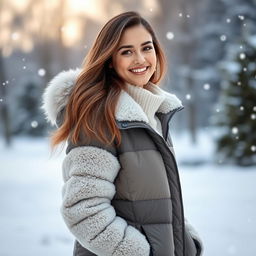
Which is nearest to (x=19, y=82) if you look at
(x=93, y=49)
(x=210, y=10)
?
(x=210, y=10)

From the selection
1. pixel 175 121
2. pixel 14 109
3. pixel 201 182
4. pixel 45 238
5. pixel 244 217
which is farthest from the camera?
pixel 175 121

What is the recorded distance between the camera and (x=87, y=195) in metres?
1.66

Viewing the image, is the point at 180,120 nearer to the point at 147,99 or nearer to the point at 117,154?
the point at 147,99

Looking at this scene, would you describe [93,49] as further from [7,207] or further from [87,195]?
[7,207]

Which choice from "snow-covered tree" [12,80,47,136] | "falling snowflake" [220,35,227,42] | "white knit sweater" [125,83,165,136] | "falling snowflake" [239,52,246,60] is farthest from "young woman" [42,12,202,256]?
"snow-covered tree" [12,80,47,136]

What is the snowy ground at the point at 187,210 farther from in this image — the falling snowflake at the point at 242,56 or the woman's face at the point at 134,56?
the falling snowflake at the point at 242,56

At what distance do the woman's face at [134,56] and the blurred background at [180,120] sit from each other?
Result: 0.59m

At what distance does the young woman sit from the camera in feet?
5.49

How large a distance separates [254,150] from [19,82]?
1609cm

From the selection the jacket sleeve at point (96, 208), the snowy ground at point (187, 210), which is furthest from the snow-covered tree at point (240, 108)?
the jacket sleeve at point (96, 208)

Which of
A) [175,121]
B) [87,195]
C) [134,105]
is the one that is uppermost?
[134,105]

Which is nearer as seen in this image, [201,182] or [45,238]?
[45,238]

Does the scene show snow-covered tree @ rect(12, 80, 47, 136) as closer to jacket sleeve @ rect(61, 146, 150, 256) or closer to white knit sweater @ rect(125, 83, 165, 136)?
white knit sweater @ rect(125, 83, 165, 136)

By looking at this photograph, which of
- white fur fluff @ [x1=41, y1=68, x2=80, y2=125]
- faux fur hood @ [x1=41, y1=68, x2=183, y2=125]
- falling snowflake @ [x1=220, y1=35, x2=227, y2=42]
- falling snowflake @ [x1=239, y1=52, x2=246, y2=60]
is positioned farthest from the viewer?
falling snowflake @ [x1=220, y1=35, x2=227, y2=42]
